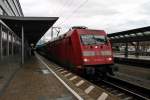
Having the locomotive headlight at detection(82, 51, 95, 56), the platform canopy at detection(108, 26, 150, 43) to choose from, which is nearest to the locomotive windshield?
the locomotive headlight at detection(82, 51, 95, 56)

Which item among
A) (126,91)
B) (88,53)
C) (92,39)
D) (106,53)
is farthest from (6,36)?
(126,91)

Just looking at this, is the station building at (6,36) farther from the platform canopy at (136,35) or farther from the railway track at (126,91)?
the railway track at (126,91)

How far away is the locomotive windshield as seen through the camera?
17109mm

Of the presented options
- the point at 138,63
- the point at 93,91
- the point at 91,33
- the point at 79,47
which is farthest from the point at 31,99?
the point at 138,63

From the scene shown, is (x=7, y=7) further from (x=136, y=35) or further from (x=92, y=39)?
(x=92, y=39)

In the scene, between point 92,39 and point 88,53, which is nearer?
point 88,53

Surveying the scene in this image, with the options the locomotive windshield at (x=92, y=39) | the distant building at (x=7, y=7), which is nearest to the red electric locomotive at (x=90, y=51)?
the locomotive windshield at (x=92, y=39)

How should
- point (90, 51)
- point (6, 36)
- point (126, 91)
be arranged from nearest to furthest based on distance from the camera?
1. point (126, 91)
2. point (90, 51)
3. point (6, 36)

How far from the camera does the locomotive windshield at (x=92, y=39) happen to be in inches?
674

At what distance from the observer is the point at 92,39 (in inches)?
685

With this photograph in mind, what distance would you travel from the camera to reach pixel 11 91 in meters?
11.3

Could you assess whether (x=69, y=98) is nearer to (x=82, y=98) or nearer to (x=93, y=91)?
(x=82, y=98)

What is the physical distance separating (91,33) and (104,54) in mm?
1587

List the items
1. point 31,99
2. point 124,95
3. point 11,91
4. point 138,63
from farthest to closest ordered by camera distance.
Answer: point 138,63 → point 124,95 → point 11,91 → point 31,99
